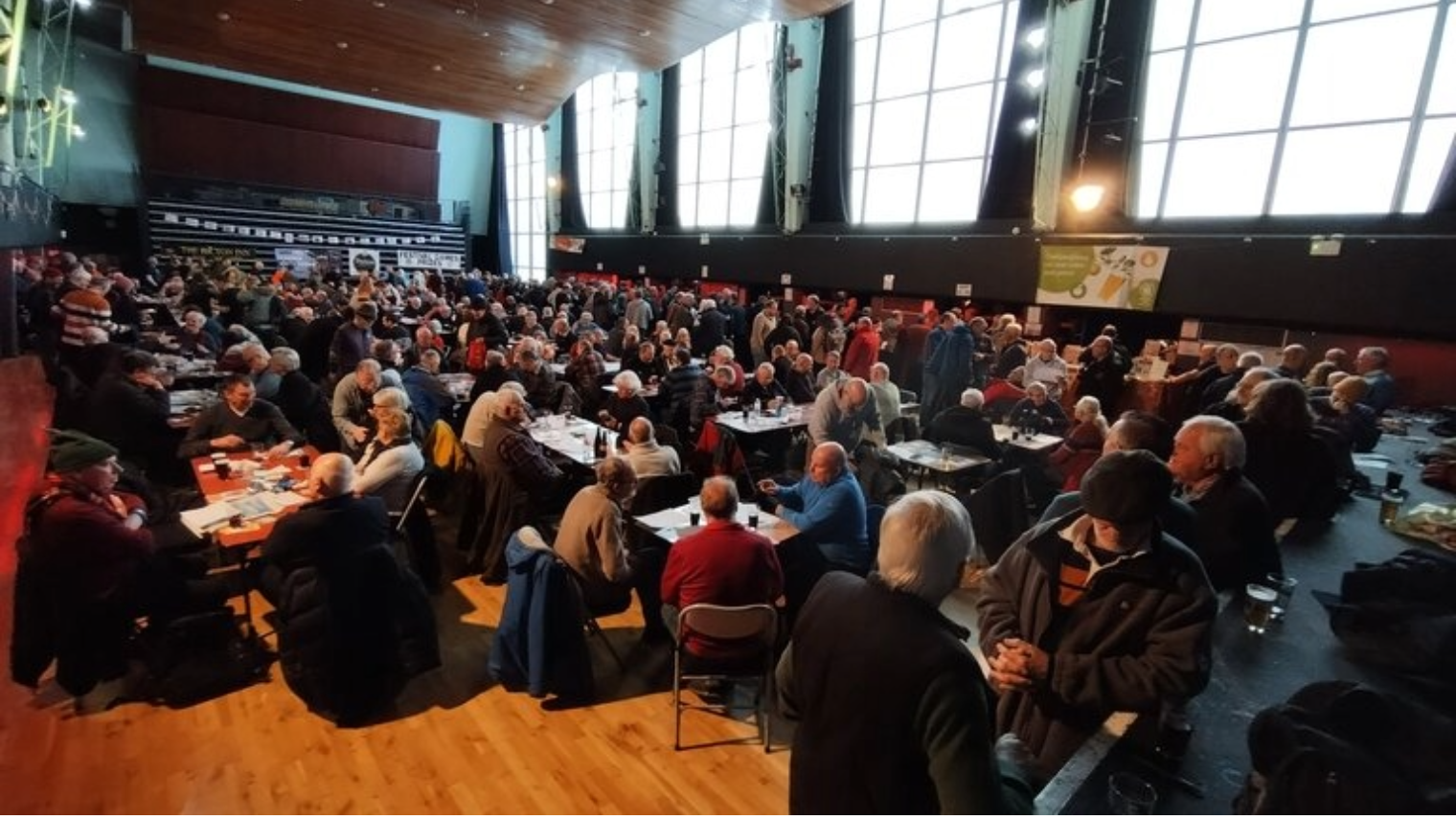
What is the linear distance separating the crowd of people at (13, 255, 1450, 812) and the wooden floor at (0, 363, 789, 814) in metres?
0.26

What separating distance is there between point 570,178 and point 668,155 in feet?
16.3

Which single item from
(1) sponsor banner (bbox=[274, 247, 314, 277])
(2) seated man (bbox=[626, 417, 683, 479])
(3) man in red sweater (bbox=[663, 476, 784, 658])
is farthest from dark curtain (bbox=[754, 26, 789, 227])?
(1) sponsor banner (bbox=[274, 247, 314, 277])

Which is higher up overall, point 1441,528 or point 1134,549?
point 1134,549

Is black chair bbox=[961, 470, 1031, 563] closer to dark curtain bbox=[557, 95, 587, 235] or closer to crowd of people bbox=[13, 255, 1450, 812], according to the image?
crowd of people bbox=[13, 255, 1450, 812]

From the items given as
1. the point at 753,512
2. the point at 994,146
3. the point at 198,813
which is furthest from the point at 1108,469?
the point at 994,146

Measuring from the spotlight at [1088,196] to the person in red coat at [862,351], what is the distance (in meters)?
3.70

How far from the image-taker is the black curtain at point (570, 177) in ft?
66.1

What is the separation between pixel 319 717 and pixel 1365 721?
3.89 metres

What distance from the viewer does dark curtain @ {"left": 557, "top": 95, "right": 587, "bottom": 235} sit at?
20.1 metres

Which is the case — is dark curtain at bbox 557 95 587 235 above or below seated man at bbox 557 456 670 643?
above

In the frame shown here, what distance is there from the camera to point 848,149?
1281 cm

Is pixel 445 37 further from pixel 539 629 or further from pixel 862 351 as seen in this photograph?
pixel 539 629

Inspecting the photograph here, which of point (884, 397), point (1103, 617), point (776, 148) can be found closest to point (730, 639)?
point (1103, 617)

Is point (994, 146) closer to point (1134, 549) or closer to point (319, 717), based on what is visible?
point (1134, 549)
